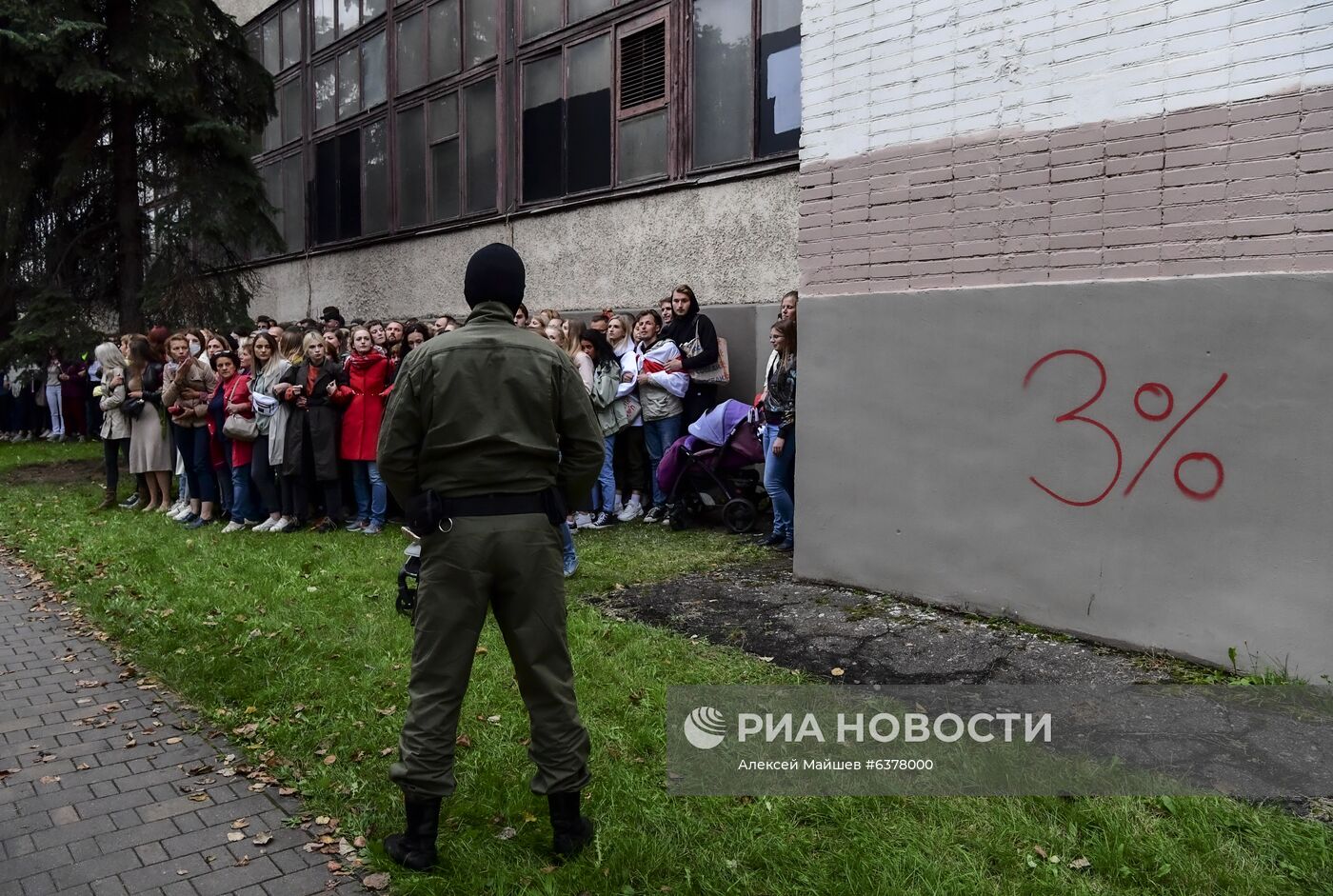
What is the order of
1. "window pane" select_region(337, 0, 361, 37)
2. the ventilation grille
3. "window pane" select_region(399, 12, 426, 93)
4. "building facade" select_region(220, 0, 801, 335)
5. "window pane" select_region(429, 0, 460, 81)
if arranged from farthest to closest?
"window pane" select_region(337, 0, 361, 37) → "window pane" select_region(399, 12, 426, 93) → "window pane" select_region(429, 0, 460, 81) → the ventilation grille → "building facade" select_region(220, 0, 801, 335)

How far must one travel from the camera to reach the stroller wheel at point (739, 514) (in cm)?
970

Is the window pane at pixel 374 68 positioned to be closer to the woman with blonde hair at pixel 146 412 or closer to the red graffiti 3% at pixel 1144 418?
the woman with blonde hair at pixel 146 412

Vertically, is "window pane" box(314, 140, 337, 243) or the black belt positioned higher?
"window pane" box(314, 140, 337, 243)

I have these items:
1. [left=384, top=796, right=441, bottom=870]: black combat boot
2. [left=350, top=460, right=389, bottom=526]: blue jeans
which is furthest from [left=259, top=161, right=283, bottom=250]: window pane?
[left=384, top=796, right=441, bottom=870]: black combat boot

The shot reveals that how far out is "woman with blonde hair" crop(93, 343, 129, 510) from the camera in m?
11.8

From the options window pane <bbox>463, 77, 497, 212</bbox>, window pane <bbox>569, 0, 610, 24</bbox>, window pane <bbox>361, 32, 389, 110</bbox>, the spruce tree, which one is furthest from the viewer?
window pane <bbox>361, 32, 389, 110</bbox>

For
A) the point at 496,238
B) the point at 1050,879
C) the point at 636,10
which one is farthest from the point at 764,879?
the point at 496,238

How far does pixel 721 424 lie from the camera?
31.8ft

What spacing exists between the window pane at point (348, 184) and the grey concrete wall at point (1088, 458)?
520 inches

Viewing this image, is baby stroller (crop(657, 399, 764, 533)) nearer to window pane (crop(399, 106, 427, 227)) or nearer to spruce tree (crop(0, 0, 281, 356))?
window pane (crop(399, 106, 427, 227))

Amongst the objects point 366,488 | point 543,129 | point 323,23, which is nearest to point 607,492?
point 366,488

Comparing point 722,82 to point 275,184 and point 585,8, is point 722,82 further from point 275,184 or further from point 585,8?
point 275,184

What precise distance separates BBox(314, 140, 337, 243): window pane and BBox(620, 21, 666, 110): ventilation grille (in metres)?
8.42

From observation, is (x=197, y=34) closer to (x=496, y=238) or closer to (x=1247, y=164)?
(x=496, y=238)
